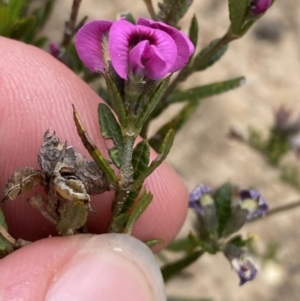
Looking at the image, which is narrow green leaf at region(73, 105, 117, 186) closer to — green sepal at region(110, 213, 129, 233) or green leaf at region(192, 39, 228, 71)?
green sepal at region(110, 213, 129, 233)

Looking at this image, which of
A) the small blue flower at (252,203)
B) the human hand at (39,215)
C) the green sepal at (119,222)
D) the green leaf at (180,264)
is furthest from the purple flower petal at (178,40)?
the green leaf at (180,264)

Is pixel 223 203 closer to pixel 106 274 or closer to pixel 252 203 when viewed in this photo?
pixel 252 203

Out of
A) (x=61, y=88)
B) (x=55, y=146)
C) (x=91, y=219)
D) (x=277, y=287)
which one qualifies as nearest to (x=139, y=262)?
(x=91, y=219)

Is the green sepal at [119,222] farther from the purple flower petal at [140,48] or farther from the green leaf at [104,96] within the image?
the green leaf at [104,96]

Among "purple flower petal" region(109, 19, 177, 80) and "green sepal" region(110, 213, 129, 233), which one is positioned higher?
"purple flower petal" region(109, 19, 177, 80)

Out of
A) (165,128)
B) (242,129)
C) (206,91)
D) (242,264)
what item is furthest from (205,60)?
(242,129)

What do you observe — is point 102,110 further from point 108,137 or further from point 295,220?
point 295,220

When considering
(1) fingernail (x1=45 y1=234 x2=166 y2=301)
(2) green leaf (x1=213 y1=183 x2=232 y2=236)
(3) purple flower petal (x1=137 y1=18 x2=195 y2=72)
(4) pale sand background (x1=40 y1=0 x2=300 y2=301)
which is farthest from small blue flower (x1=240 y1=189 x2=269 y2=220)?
(4) pale sand background (x1=40 y1=0 x2=300 y2=301)
